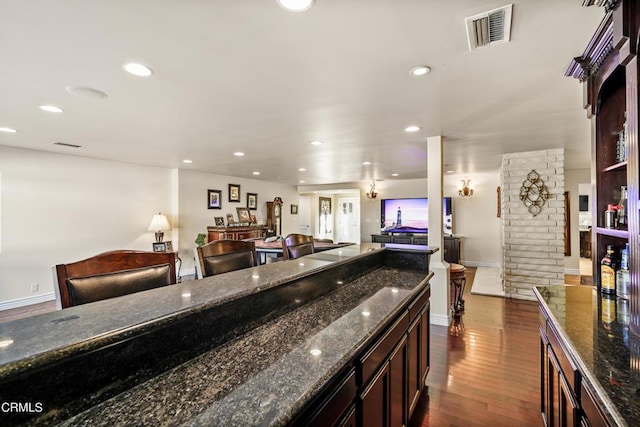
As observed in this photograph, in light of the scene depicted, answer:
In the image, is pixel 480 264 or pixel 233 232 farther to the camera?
pixel 480 264

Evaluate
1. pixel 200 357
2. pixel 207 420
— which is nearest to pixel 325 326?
pixel 200 357

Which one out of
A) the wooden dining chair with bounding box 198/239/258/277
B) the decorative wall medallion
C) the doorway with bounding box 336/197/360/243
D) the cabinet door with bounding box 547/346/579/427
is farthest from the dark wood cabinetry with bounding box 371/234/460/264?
the wooden dining chair with bounding box 198/239/258/277

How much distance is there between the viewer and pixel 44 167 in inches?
192

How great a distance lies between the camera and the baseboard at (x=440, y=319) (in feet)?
12.4

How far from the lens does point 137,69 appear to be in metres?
2.05

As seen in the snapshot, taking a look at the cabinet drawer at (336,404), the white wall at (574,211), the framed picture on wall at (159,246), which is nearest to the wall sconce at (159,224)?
the framed picture on wall at (159,246)

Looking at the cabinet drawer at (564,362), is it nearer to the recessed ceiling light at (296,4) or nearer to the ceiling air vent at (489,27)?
the ceiling air vent at (489,27)

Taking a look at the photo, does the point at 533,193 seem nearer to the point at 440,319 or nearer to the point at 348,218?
the point at 440,319

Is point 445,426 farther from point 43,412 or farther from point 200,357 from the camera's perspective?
point 43,412

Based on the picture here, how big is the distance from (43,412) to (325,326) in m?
0.90

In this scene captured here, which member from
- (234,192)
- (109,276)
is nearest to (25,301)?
(234,192)

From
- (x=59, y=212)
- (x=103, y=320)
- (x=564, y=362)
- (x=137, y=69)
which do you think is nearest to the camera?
(x=103, y=320)

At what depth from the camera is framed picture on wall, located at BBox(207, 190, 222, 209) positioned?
7.35m

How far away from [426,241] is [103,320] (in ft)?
26.5
